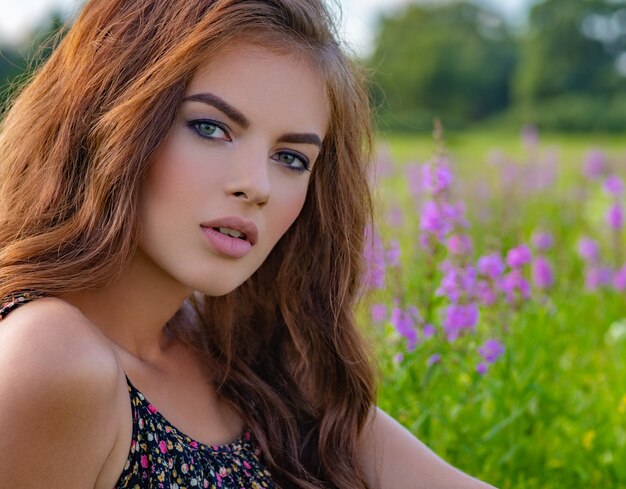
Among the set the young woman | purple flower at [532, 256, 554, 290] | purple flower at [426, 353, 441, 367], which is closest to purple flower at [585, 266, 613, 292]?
purple flower at [532, 256, 554, 290]

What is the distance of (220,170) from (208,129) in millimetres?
77

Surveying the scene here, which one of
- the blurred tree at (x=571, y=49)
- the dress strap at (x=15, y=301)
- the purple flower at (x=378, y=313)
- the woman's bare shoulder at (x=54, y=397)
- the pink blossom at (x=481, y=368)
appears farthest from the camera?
the blurred tree at (x=571, y=49)

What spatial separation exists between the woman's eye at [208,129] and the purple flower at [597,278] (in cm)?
320

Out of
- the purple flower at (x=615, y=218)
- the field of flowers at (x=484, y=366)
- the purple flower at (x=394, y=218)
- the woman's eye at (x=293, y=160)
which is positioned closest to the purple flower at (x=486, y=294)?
the field of flowers at (x=484, y=366)

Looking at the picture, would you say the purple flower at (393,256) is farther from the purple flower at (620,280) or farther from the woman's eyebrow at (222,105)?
the purple flower at (620,280)

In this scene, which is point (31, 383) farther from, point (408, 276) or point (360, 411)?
point (408, 276)

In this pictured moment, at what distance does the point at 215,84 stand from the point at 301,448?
2.68ft

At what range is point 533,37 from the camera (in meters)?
43.6

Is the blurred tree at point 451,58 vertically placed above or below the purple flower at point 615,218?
above

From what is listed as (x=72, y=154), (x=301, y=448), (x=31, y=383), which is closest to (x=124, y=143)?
(x=72, y=154)

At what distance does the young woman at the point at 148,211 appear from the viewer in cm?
129

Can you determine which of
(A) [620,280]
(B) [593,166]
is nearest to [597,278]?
(A) [620,280]

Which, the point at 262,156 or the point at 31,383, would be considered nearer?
the point at 31,383

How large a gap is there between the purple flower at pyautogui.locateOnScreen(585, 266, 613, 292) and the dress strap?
3415mm
